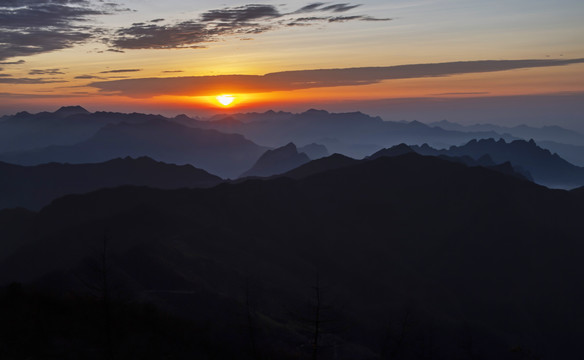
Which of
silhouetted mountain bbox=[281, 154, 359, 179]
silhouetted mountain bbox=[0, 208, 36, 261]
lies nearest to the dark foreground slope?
silhouetted mountain bbox=[0, 208, 36, 261]

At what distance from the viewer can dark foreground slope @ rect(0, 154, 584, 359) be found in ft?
216

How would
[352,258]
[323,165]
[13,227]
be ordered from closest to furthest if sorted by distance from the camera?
[352,258]
[13,227]
[323,165]

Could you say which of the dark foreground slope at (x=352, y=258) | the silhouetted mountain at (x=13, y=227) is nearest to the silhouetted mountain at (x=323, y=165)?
the dark foreground slope at (x=352, y=258)

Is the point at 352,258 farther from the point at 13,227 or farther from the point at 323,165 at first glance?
the point at 13,227

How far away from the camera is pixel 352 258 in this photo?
10306 centimetres

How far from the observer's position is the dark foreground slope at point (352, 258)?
6569 cm

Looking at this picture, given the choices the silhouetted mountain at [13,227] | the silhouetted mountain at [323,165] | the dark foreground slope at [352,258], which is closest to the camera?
the dark foreground slope at [352,258]

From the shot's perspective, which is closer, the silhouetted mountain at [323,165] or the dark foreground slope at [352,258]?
the dark foreground slope at [352,258]

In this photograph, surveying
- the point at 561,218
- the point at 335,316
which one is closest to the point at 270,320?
the point at 335,316

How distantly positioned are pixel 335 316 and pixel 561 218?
9178cm

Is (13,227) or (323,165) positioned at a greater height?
(323,165)

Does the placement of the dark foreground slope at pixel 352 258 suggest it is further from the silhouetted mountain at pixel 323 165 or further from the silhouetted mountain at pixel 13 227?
the silhouetted mountain at pixel 323 165

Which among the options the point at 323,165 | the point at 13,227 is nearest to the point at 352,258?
the point at 323,165

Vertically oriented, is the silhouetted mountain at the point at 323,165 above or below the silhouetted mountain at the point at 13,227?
above
